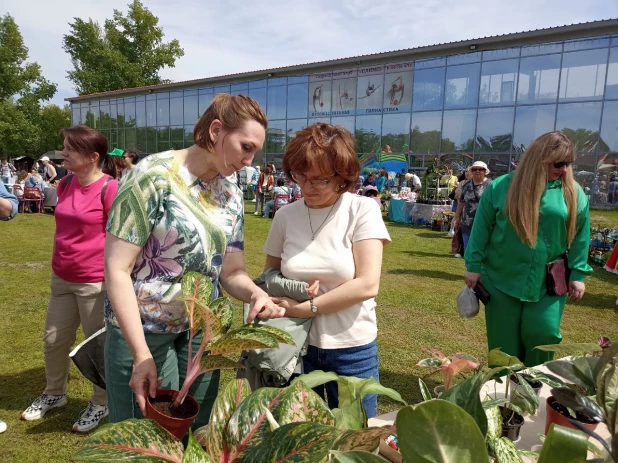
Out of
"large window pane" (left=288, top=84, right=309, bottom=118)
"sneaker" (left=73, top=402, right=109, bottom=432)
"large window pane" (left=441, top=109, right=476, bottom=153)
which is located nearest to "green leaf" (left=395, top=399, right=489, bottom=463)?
"sneaker" (left=73, top=402, right=109, bottom=432)

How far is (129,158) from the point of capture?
7469 millimetres

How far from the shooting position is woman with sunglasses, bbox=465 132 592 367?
7.74 ft

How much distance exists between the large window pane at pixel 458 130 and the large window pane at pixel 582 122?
2.79 metres

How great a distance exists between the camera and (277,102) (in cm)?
2105

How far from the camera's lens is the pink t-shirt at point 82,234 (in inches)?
109

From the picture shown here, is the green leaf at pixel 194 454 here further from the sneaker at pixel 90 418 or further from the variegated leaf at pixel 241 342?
the sneaker at pixel 90 418

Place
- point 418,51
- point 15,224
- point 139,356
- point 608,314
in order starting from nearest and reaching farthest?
point 139,356, point 608,314, point 15,224, point 418,51

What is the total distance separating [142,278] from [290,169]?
25.4 inches

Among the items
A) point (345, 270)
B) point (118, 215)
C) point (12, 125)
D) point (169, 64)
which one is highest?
point (169, 64)

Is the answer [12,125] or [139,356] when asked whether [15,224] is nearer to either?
[139,356]

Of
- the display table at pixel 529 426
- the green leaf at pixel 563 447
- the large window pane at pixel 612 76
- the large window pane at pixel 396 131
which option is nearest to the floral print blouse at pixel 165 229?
the display table at pixel 529 426

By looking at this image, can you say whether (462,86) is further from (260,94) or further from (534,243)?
(534,243)

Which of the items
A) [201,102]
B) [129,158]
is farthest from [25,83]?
[129,158]

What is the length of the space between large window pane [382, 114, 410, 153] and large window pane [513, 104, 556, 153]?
4.04 meters
